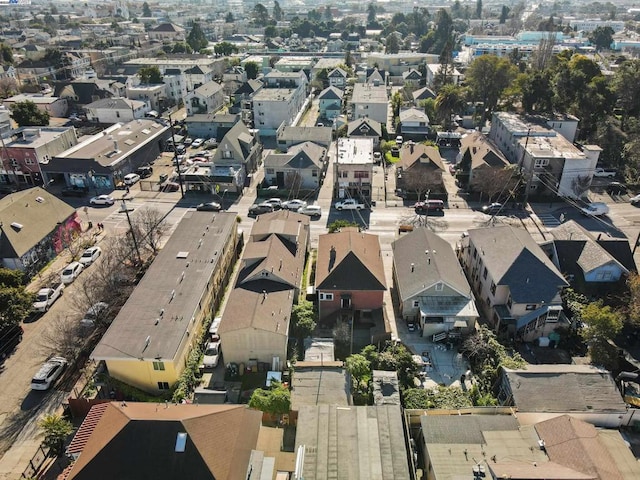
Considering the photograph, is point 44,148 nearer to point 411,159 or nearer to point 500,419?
point 411,159

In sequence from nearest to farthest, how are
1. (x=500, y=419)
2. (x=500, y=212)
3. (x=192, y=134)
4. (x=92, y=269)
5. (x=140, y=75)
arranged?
(x=500, y=419), (x=92, y=269), (x=500, y=212), (x=192, y=134), (x=140, y=75)

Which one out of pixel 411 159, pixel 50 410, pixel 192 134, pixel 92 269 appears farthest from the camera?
pixel 192 134

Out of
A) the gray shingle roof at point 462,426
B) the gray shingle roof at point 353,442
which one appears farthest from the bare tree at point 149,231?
the gray shingle roof at point 462,426

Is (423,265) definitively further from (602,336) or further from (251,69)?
(251,69)

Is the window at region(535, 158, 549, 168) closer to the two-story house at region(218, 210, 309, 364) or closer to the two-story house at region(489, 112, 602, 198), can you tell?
the two-story house at region(489, 112, 602, 198)

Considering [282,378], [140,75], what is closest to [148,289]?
[282,378]

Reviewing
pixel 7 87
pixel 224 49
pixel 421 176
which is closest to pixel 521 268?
pixel 421 176
